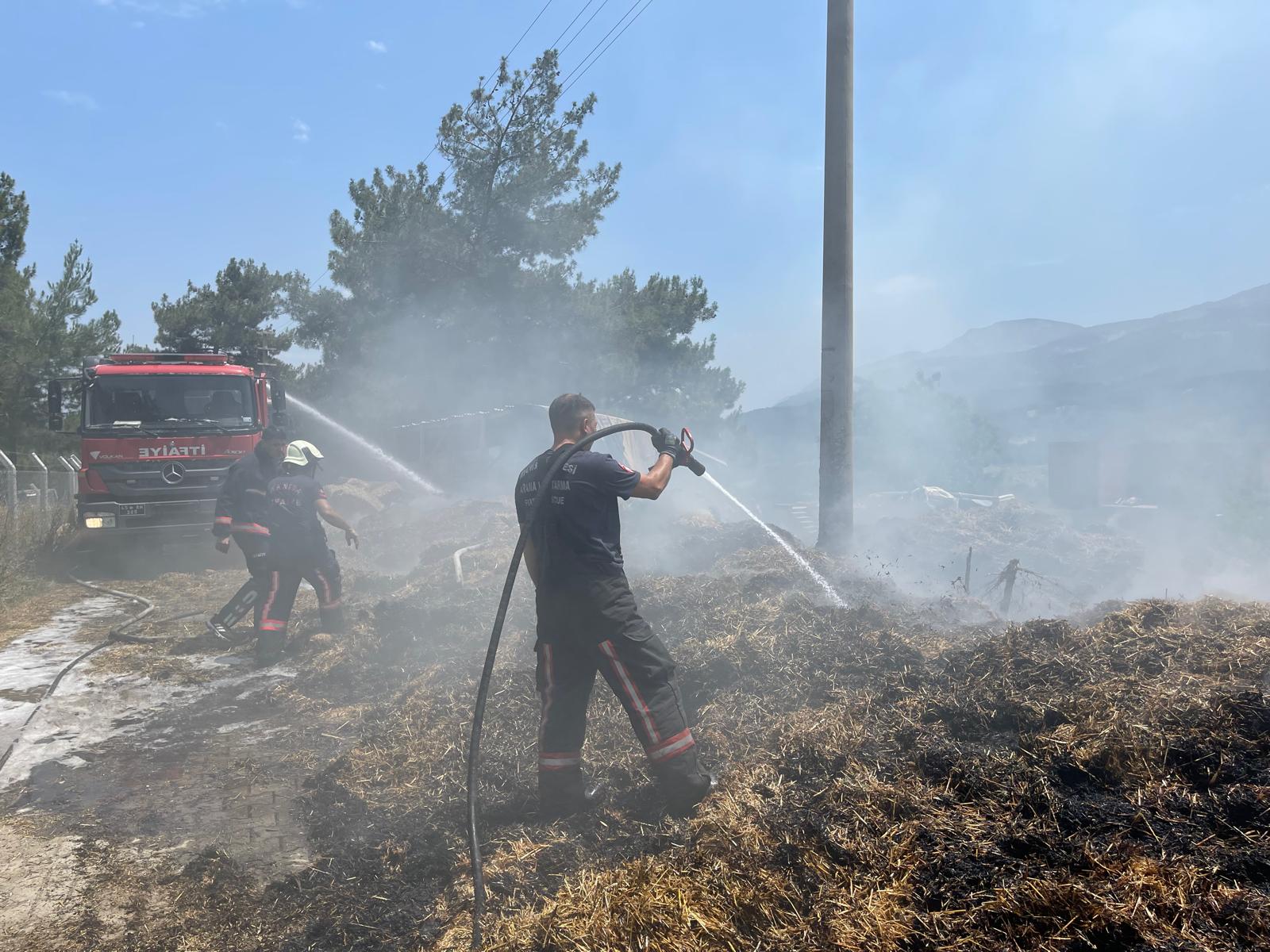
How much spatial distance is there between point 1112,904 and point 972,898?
1.18 ft

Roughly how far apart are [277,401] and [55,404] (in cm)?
283

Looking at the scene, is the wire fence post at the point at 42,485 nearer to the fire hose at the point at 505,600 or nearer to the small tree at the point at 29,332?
the small tree at the point at 29,332

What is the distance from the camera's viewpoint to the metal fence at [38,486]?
13.8 m

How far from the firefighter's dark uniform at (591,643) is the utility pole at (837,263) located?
575 cm

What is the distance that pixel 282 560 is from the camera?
7.43 metres

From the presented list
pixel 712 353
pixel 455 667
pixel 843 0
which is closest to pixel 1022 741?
pixel 455 667

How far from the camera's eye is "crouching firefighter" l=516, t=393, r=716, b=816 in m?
3.65

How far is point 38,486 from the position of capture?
650 inches

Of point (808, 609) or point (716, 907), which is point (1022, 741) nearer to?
point (716, 907)

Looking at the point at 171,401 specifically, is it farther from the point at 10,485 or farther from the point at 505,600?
the point at 505,600

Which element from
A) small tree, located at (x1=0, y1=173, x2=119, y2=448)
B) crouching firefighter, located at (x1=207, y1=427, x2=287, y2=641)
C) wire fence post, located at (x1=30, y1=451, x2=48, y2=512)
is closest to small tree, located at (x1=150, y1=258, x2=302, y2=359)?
small tree, located at (x1=0, y1=173, x2=119, y2=448)

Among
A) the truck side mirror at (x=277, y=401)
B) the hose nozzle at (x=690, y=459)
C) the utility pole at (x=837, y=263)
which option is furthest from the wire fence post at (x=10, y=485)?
the hose nozzle at (x=690, y=459)

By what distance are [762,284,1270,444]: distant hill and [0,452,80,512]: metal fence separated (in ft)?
80.7

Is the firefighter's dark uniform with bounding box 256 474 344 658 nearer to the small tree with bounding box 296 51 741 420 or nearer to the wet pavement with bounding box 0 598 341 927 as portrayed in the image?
the wet pavement with bounding box 0 598 341 927
